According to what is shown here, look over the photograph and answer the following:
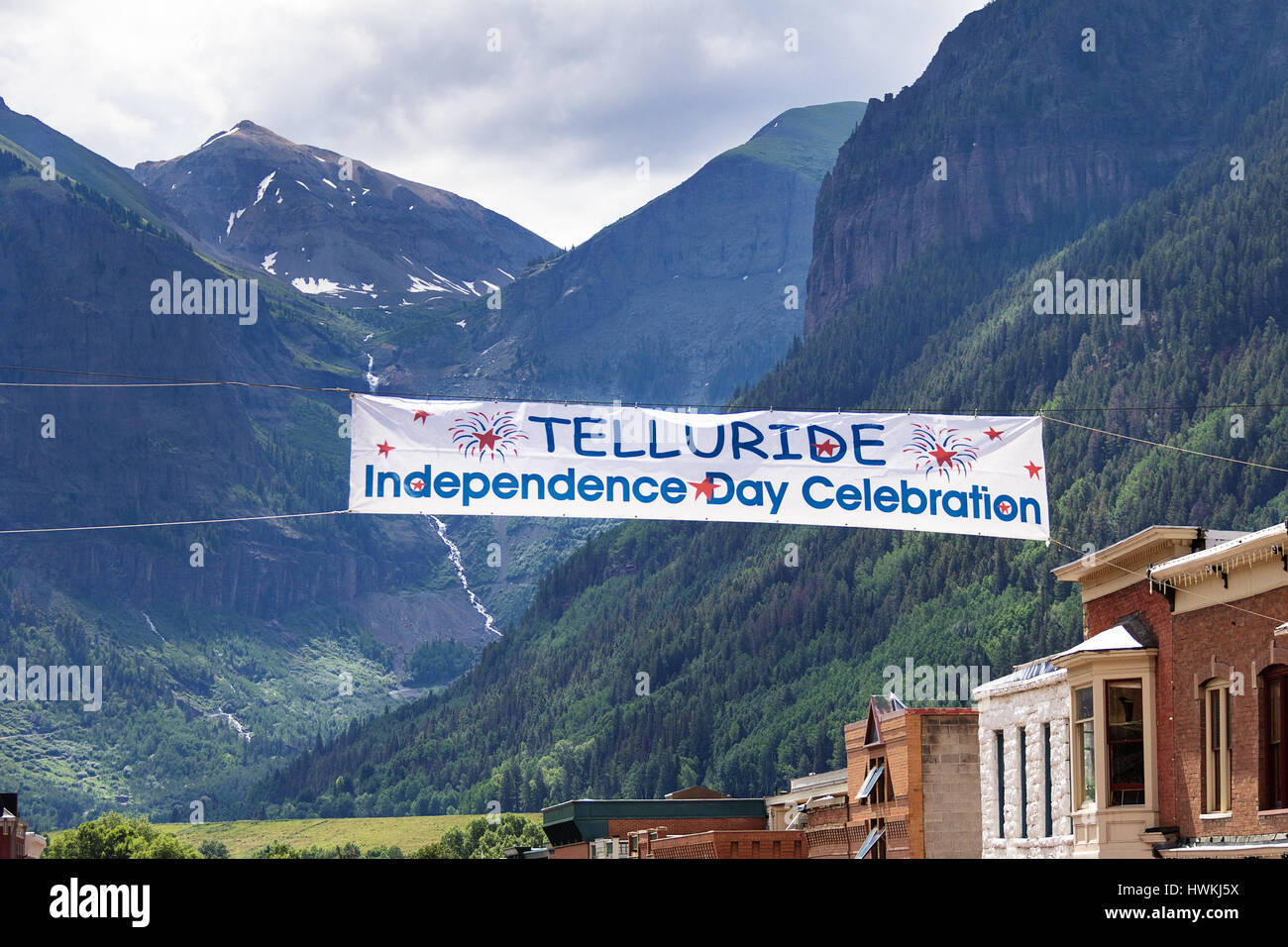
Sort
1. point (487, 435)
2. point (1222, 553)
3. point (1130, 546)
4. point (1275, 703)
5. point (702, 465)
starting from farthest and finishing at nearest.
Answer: point (1130, 546), point (1222, 553), point (1275, 703), point (702, 465), point (487, 435)

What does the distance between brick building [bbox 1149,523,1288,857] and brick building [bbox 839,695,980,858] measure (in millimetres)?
25320

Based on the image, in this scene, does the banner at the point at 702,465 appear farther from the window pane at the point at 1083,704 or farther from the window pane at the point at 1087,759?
the window pane at the point at 1087,759

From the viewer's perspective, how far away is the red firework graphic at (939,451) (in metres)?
28.0

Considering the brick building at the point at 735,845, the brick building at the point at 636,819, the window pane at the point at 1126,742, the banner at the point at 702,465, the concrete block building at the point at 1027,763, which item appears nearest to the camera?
the banner at the point at 702,465

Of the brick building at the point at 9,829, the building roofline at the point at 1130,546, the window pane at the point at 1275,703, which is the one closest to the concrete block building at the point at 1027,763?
the building roofline at the point at 1130,546

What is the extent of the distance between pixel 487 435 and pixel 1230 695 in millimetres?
15463

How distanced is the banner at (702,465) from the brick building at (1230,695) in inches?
250

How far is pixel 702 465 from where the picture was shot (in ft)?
92.3

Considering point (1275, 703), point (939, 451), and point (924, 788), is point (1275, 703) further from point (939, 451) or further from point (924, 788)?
point (924, 788)

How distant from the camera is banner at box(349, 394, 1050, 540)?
2755 cm

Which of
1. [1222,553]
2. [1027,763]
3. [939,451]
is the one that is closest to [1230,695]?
[1222,553]

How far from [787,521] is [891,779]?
40200 millimetres
